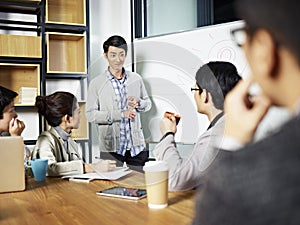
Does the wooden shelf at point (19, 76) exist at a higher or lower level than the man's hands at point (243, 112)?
higher

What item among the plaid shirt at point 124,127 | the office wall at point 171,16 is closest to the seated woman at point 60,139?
the plaid shirt at point 124,127

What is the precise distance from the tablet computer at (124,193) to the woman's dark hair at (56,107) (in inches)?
28.5

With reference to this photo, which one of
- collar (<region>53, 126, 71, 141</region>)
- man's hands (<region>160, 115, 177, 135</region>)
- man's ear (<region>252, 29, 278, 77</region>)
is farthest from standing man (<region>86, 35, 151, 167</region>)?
man's ear (<region>252, 29, 278, 77</region>)

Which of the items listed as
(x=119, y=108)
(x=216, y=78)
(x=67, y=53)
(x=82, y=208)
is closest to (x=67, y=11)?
(x=67, y=53)

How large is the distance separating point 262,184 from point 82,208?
87 centimetres

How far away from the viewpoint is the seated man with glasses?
122 cm

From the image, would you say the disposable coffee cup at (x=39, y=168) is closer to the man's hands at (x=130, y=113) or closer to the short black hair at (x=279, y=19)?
the man's hands at (x=130, y=113)

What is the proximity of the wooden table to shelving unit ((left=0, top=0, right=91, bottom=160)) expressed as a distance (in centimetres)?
157

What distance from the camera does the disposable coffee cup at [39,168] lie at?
4.95ft

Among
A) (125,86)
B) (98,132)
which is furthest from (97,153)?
(125,86)

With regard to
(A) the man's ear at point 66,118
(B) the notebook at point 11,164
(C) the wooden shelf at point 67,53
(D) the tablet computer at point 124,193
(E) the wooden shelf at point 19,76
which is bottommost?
(D) the tablet computer at point 124,193

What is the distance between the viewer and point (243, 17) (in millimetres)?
285

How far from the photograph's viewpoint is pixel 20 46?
2.88 metres

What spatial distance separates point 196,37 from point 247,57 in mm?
2314
